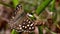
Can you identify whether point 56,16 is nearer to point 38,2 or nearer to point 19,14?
point 38,2

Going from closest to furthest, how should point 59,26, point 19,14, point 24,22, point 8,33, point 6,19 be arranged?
point 24,22 → point 19,14 → point 59,26 → point 8,33 → point 6,19

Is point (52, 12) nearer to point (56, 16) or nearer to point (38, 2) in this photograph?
point (56, 16)

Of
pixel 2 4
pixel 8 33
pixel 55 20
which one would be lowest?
pixel 8 33

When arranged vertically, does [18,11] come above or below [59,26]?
above

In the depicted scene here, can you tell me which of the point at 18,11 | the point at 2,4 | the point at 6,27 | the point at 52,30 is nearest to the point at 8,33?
the point at 6,27

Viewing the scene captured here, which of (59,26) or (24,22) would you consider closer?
(24,22)

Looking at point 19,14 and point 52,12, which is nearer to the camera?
point 19,14

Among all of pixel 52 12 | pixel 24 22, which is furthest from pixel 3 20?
pixel 24 22

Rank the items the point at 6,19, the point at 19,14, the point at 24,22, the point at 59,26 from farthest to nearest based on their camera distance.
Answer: the point at 6,19 < the point at 59,26 < the point at 19,14 < the point at 24,22

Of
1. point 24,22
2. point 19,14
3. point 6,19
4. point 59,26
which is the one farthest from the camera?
point 6,19
